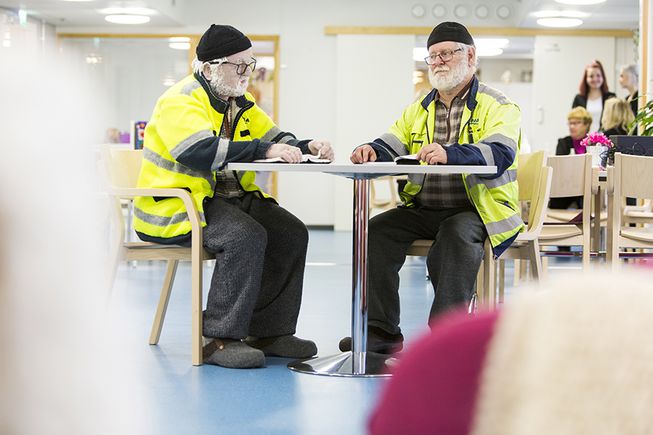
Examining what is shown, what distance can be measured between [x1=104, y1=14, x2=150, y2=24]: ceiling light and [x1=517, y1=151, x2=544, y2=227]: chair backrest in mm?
8146

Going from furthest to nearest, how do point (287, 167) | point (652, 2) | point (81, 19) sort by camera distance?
point (81, 19)
point (652, 2)
point (287, 167)

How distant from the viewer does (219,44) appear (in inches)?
142

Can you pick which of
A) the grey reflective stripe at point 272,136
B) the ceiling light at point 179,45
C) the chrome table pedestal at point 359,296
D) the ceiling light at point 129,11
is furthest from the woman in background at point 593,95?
the chrome table pedestal at point 359,296

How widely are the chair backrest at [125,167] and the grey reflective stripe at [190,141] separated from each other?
15.1 inches

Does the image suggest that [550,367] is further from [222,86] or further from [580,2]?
[580,2]

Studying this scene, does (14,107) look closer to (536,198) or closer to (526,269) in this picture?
(536,198)

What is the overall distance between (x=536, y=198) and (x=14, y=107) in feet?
11.1

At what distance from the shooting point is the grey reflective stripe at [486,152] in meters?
3.27

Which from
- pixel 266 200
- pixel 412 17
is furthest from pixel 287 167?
pixel 412 17

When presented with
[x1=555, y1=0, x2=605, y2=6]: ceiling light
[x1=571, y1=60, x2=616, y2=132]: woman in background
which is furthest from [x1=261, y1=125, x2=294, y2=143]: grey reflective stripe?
[x1=555, y1=0, x2=605, y2=6]: ceiling light

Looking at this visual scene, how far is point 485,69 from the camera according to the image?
17469 millimetres

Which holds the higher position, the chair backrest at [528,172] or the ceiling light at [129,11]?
the ceiling light at [129,11]

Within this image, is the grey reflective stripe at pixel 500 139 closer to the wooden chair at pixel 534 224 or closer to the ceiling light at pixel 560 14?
the wooden chair at pixel 534 224

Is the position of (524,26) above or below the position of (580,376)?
above
